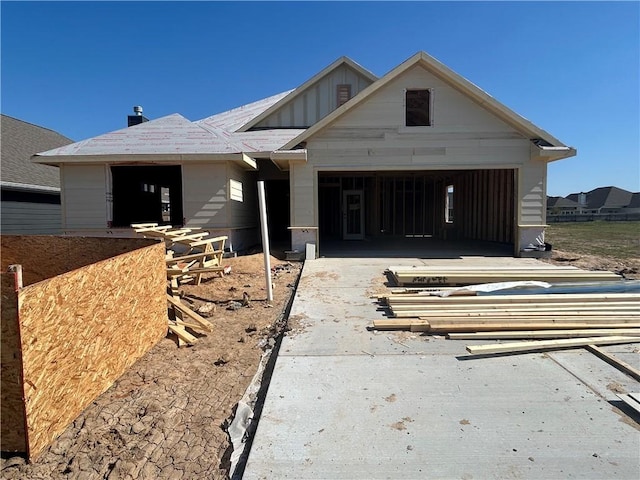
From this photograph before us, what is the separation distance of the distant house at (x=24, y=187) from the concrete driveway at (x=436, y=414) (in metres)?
16.4

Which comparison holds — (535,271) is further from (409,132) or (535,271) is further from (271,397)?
(271,397)

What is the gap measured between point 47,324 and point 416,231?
1818 cm

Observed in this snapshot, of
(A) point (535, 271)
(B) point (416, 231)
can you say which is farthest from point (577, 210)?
(A) point (535, 271)

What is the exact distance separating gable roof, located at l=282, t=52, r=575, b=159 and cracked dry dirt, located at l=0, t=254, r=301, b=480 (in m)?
7.85

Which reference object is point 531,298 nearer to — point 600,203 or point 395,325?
point 395,325

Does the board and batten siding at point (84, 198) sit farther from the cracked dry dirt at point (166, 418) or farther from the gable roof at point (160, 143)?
the cracked dry dirt at point (166, 418)

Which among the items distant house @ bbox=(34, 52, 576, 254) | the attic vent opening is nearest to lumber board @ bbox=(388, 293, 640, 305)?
distant house @ bbox=(34, 52, 576, 254)

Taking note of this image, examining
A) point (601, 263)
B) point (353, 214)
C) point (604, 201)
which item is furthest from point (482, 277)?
point (604, 201)

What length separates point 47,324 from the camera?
3068 millimetres

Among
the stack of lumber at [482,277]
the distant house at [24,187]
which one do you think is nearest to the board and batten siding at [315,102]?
the distant house at [24,187]

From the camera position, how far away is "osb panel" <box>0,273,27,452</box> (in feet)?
9.22

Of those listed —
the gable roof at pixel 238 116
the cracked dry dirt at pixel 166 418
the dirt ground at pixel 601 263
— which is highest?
the gable roof at pixel 238 116

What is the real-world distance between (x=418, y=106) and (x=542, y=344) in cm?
1048

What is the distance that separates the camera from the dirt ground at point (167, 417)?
2.77 m
